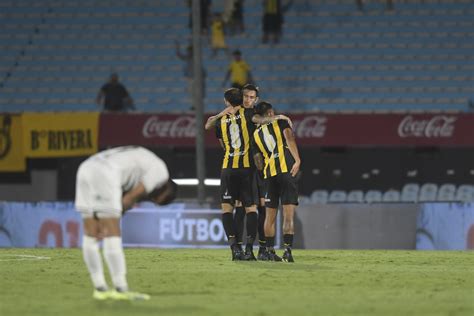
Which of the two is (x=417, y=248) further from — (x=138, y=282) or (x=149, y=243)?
(x=138, y=282)

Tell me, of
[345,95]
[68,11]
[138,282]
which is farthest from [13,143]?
[138,282]

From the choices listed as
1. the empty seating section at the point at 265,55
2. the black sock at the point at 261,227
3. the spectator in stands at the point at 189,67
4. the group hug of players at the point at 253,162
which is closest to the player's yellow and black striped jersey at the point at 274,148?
the group hug of players at the point at 253,162

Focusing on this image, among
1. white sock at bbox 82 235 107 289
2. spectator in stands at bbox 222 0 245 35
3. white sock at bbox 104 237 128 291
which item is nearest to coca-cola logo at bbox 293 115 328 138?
spectator in stands at bbox 222 0 245 35

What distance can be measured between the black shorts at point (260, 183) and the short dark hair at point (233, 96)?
101 cm

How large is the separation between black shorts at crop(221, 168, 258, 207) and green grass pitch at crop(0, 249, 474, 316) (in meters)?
0.83

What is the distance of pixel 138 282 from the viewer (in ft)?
38.8

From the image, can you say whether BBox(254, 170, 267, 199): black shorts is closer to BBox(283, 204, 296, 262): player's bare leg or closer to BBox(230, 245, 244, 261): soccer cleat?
BBox(283, 204, 296, 262): player's bare leg

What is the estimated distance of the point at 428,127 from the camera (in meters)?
26.2

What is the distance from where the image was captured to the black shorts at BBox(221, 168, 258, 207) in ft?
48.5

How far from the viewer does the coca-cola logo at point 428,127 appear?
26094mm

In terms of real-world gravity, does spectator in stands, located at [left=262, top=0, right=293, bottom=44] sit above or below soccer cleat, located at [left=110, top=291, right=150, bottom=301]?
above

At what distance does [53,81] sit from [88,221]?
2027 cm

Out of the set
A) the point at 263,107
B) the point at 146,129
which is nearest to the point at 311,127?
the point at 146,129

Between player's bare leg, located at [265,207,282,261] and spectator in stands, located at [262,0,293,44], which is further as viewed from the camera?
spectator in stands, located at [262,0,293,44]
